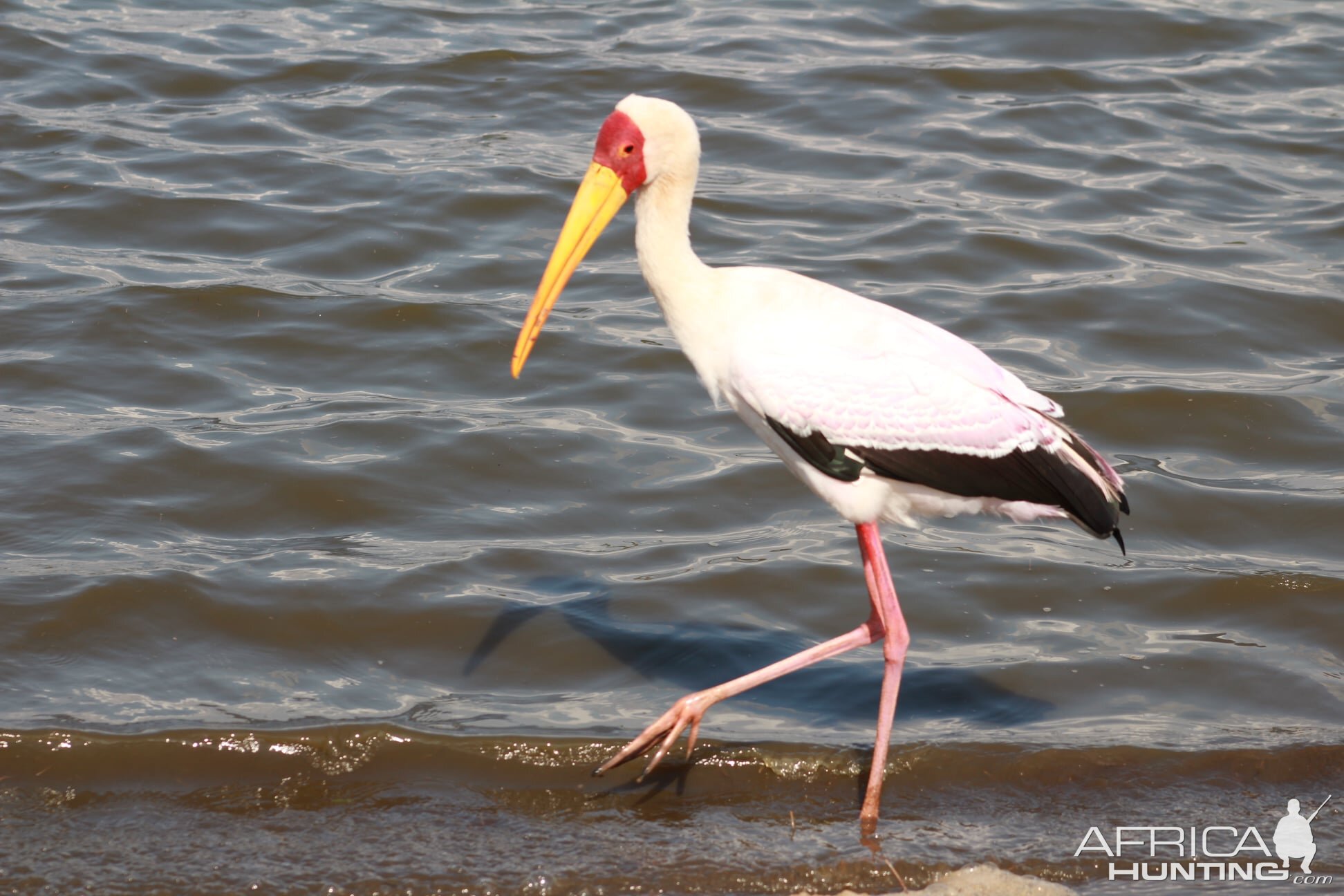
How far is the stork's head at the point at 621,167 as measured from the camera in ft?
17.4

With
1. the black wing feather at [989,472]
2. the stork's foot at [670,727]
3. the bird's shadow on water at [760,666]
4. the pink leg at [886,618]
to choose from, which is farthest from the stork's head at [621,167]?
the bird's shadow on water at [760,666]

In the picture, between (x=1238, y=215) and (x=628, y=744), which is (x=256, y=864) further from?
(x=1238, y=215)

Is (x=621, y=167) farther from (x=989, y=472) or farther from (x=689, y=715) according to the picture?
(x=689, y=715)

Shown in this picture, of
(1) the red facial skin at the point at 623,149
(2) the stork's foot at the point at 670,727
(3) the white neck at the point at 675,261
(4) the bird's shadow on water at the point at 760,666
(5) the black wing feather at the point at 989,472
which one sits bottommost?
(4) the bird's shadow on water at the point at 760,666

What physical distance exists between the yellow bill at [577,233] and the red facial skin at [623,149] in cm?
2

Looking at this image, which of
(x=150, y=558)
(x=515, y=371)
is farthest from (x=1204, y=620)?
(x=150, y=558)

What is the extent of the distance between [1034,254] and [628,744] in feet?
18.1

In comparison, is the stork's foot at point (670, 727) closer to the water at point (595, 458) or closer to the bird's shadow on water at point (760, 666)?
the water at point (595, 458)

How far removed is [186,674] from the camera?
234 inches

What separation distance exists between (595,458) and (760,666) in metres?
1.81

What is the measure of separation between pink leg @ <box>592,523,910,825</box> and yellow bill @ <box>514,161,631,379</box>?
124cm

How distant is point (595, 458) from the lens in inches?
303

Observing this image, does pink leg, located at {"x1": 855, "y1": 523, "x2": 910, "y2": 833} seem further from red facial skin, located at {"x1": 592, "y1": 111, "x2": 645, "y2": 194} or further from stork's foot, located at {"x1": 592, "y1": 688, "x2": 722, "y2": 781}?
red facial skin, located at {"x1": 592, "y1": 111, "x2": 645, "y2": 194}

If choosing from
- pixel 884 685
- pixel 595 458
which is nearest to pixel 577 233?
pixel 884 685
